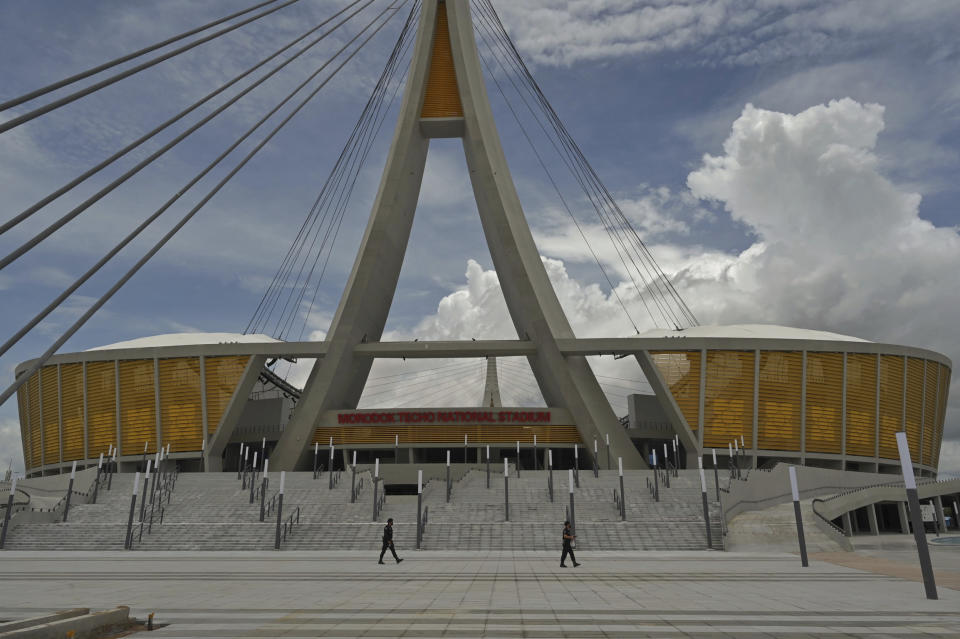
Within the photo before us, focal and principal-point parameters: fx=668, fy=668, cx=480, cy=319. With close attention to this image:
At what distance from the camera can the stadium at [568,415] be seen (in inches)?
1378

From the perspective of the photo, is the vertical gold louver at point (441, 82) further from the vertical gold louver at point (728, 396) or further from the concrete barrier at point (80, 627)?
the concrete barrier at point (80, 627)

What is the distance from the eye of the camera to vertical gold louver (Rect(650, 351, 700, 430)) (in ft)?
115

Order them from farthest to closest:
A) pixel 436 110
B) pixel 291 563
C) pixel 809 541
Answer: pixel 436 110 < pixel 809 541 < pixel 291 563

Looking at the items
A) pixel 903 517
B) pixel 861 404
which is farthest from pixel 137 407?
pixel 903 517

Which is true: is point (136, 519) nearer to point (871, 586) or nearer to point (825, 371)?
point (871, 586)

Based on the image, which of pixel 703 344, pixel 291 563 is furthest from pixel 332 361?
pixel 291 563

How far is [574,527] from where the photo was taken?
19.7 meters

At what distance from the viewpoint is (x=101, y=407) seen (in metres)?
36.8

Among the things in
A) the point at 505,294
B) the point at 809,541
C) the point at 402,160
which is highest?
the point at 402,160

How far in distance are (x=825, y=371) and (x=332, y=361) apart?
26.6 metres

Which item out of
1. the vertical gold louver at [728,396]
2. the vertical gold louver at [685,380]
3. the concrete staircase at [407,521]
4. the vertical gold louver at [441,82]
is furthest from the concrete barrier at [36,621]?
the vertical gold louver at [441,82]

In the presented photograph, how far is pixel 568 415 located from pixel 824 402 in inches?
533

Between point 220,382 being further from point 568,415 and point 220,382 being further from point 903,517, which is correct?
point 903,517

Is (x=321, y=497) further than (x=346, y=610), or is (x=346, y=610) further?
(x=321, y=497)
